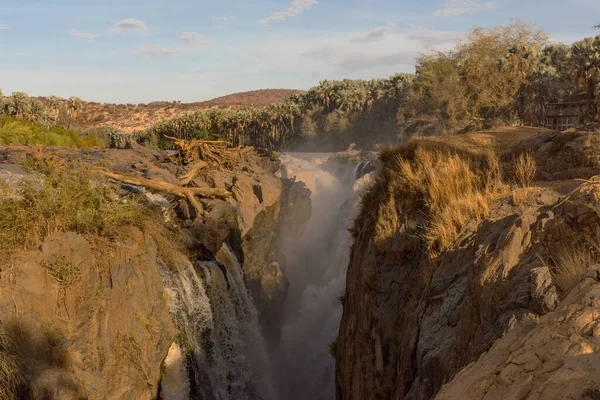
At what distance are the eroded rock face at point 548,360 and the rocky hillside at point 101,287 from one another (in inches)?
265

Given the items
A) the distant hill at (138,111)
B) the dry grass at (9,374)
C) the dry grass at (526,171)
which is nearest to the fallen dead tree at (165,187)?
the dry grass at (9,374)

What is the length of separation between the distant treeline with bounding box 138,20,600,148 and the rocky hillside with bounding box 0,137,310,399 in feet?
55.0

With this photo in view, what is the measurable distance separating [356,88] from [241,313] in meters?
66.5

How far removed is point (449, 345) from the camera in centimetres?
713

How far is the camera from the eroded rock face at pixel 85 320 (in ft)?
28.6

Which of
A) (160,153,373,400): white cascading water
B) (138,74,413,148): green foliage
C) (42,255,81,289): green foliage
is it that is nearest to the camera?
(42,255,81,289): green foliage

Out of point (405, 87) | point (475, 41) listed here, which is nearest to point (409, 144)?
point (475, 41)

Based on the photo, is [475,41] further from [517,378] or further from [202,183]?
[517,378]

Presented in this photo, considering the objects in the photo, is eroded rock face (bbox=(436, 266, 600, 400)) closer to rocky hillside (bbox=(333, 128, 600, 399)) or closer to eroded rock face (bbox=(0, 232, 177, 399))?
Answer: rocky hillside (bbox=(333, 128, 600, 399))

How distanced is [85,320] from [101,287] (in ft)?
2.57

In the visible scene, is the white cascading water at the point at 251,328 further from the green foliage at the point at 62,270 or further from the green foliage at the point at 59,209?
the green foliage at the point at 62,270

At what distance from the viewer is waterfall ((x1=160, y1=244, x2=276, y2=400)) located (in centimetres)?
1411

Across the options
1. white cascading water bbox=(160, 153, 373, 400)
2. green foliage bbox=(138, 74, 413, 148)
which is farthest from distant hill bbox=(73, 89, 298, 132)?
white cascading water bbox=(160, 153, 373, 400)

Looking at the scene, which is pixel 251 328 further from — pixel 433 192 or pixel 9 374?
pixel 9 374
